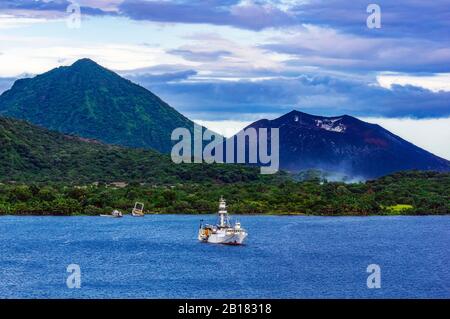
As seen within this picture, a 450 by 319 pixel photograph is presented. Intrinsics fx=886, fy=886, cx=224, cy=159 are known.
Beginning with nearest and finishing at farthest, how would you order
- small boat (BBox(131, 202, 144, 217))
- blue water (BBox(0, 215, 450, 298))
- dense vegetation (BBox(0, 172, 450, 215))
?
1. blue water (BBox(0, 215, 450, 298))
2. small boat (BBox(131, 202, 144, 217))
3. dense vegetation (BBox(0, 172, 450, 215))

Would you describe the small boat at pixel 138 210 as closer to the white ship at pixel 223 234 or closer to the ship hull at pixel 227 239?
the white ship at pixel 223 234

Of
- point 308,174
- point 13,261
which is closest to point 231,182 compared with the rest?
point 308,174

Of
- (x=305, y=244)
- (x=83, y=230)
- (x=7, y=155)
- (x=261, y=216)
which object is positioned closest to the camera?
(x=305, y=244)

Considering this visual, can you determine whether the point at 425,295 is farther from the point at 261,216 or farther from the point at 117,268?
the point at 261,216

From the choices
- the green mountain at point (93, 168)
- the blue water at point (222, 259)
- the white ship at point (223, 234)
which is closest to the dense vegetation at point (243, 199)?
the blue water at point (222, 259)

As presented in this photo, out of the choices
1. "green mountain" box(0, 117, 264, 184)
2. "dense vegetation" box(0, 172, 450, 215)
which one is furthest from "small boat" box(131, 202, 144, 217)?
"green mountain" box(0, 117, 264, 184)

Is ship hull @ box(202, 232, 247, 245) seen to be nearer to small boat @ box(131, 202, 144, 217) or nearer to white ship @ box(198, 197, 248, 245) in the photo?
white ship @ box(198, 197, 248, 245)
